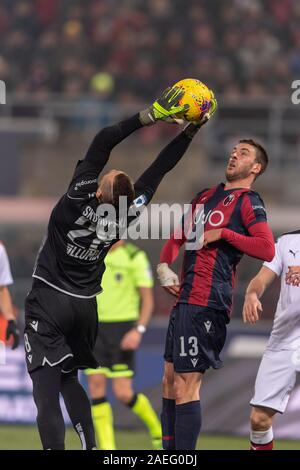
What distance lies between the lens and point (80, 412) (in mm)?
7074

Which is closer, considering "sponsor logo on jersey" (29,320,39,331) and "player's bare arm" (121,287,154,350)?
"sponsor logo on jersey" (29,320,39,331)

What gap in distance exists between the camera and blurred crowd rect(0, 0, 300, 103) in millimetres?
16891

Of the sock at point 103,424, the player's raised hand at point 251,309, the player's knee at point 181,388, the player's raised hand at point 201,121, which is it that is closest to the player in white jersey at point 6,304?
the sock at point 103,424

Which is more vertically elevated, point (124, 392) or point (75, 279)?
point (75, 279)

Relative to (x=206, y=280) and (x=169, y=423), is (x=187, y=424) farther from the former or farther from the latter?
(x=206, y=280)

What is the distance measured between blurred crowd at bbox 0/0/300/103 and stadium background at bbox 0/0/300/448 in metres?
0.02

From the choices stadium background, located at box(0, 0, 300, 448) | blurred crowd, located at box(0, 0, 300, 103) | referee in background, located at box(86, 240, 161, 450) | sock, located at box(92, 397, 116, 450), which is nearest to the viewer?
sock, located at box(92, 397, 116, 450)

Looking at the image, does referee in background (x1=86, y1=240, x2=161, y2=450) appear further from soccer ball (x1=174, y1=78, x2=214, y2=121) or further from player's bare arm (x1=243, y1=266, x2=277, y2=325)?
soccer ball (x1=174, y1=78, x2=214, y2=121)

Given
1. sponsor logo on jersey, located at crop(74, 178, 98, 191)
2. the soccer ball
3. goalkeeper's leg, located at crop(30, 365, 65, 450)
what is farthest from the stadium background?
sponsor logo on jersey, located at crop(74, 178, 98, 191)

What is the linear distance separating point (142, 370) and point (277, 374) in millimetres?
3676

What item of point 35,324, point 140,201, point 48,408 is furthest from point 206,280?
point 48,408

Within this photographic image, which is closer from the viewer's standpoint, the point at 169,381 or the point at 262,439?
the point at 169,381

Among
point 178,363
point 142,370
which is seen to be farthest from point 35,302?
point 142,370

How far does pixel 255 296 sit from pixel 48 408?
4.92ft
